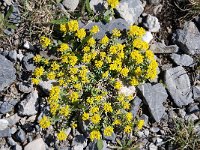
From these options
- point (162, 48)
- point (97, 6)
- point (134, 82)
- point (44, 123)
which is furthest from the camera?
point (162, 48)

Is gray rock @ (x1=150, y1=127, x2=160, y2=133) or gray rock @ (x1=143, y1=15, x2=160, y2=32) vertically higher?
gray rock @ (x1=143, y1=15, x2=160, y2=32)

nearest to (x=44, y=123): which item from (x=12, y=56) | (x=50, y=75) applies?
(x=50, y=75)

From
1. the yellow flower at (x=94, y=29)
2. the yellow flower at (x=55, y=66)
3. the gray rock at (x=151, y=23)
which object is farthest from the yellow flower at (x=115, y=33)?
the yellow flower at (x=55, y=66)

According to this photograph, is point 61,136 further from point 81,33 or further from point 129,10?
point 129,10

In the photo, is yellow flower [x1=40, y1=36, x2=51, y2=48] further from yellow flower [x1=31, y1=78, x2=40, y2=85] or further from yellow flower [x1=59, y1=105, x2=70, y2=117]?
yellow flower [x1=59, y1=105, x2=70, y2=117]

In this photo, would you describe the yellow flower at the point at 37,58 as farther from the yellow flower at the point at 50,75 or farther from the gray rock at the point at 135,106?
the gray rock at the point at 135,106

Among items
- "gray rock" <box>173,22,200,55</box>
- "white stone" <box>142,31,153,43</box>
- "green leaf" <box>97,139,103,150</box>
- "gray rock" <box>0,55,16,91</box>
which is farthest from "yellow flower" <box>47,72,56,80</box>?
"gray rock" <box>173,22,200,55</box>

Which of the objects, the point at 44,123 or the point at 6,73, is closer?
the point at 44,123
